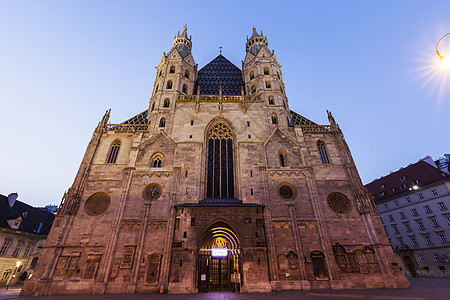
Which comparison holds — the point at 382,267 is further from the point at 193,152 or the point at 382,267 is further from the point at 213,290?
the point at 193,152

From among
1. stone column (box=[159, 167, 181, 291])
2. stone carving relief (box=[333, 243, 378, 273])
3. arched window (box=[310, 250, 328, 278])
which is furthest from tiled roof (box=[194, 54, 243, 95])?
stone carving relief (box=[333, 243, 378, 273])

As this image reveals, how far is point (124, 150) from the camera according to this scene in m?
20.8

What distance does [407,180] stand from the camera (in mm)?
31906

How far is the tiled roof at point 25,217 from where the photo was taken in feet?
82.5

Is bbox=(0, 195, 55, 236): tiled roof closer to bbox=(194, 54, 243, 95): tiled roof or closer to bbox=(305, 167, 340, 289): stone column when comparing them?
bbox=(194, 54, 243, 95): tiled roof

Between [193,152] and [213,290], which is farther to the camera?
[193,152]

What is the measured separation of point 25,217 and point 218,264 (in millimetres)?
27625

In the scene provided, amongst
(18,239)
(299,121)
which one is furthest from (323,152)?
(18,239)

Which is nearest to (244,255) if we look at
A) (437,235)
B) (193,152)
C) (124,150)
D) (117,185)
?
(193,152)

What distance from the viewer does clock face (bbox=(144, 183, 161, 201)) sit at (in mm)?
18188

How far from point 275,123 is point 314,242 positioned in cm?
1216

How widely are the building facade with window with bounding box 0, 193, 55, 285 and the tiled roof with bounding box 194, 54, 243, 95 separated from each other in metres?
27.0

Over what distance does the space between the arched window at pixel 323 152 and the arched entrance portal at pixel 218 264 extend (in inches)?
448

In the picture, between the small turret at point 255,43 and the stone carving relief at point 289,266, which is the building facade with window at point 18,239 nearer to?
the stone carving relief at point 289,266
